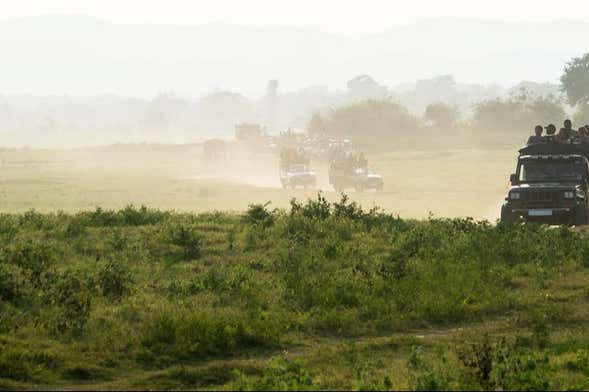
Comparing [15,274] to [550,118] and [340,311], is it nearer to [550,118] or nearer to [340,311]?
[340,311]

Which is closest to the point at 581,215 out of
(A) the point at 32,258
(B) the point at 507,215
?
(B) the point at 507,215

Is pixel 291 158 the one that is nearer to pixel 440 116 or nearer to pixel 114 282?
pixel 114 282

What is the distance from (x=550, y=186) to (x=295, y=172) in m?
39.1

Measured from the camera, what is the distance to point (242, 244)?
21.7 m

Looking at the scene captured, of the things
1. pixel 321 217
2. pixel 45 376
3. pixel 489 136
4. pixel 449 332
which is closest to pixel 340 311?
pixel 449 332

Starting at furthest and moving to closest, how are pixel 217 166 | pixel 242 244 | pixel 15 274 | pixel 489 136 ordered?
pixel 489 136 < pixel 217 166 < pixel 242 244 < pixel 15 274

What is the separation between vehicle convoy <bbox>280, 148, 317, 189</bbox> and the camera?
2534 inches

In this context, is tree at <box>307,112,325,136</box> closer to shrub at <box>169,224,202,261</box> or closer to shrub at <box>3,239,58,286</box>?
shrub at <box>169,224,202,261</box>

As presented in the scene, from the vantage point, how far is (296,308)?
50.4 ft

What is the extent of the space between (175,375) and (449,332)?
4.36 m

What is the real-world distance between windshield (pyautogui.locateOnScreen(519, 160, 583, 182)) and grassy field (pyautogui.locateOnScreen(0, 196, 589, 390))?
397 cm

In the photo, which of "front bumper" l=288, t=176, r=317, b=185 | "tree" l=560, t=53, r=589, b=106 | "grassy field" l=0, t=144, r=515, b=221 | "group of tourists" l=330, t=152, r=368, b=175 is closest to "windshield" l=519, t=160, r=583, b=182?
"grassy field" l=0, t=144, r=515, b=221

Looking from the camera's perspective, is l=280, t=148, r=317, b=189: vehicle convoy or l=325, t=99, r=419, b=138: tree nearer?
l=280, t=148, r=317, b=189: vehicle convoy

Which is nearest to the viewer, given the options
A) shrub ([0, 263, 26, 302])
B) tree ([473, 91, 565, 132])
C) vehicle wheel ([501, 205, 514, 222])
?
shrub ([0, 263, 26, 302])
